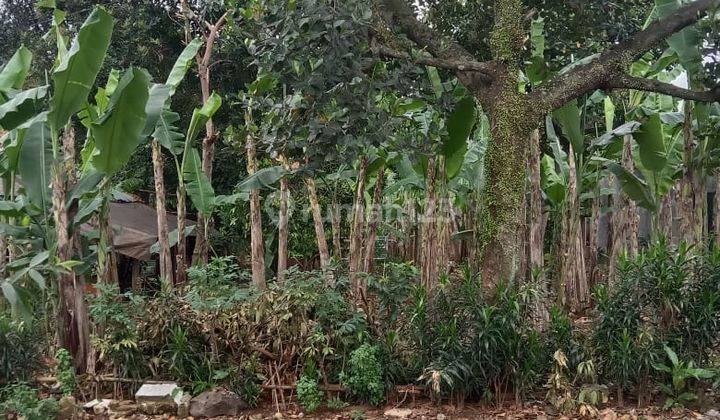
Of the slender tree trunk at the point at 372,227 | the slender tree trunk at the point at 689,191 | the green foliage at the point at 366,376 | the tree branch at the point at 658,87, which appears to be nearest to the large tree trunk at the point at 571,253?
the slender tree trunk at the point at 689,191

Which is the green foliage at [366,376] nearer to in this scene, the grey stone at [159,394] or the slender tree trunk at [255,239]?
the grey stone at [159,394]

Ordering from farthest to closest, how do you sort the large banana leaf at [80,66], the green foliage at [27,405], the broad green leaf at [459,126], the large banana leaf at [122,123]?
the broad green leaf at [459,126], the large banana leaf at [122,123], the large banana leaf at [80,66], the green foliage at [27,405]

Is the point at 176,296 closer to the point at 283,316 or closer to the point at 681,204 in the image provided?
the point at 283,316

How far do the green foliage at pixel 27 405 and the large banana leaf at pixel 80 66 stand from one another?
7.38ft

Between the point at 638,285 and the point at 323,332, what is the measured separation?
255cm

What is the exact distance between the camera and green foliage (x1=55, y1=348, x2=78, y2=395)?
5652 mm

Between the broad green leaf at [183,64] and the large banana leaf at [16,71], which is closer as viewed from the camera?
the large banana leaf at [16,71]

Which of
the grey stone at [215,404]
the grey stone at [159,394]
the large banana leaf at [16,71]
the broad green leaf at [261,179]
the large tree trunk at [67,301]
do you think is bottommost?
the grey stone at [215,404]

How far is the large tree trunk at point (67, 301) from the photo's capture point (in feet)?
19.9

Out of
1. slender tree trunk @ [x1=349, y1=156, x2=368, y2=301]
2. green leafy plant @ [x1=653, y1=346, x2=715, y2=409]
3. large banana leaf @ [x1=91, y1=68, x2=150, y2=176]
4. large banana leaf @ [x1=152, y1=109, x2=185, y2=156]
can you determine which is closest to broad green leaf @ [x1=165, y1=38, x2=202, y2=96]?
large banana leaf @ [x1=152, y1=109, x2=185, y2=156]

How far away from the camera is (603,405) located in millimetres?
5438

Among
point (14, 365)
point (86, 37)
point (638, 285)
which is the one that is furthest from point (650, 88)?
point (14, 365)

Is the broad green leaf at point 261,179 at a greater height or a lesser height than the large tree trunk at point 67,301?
greater

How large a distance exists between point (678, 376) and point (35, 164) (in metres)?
5.83
